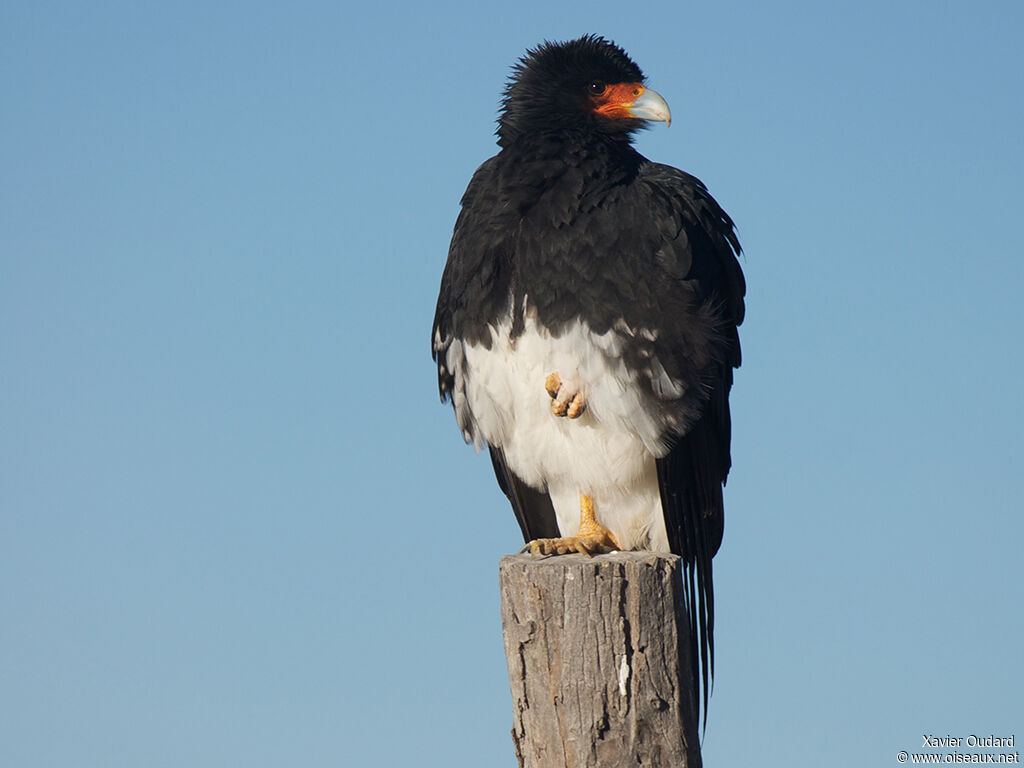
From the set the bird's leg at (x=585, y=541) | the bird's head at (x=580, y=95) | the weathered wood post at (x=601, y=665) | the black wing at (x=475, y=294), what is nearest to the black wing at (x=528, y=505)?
the black wing at (x=475, y=294)

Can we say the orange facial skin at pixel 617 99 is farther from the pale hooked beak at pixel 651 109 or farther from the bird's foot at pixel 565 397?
the bird's foot at pixel 565 397

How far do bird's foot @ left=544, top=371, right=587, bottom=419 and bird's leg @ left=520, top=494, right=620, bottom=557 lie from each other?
53cm

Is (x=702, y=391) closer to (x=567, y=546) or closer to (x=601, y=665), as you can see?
(x=567, y=546)

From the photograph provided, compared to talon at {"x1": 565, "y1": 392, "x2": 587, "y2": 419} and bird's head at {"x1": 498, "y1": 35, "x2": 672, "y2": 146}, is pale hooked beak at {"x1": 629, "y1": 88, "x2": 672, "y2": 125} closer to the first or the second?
bird's head at {"x1": 498, "y1": 35, "x2": 672, "y2": 146}

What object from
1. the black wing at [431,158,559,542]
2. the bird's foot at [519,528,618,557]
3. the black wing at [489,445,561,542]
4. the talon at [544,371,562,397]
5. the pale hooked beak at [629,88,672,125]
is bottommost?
the bird's foot at [519,528,618,557]

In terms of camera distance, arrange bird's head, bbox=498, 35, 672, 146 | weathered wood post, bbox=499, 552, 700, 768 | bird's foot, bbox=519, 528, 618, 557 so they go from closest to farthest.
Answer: weathered wood post, bbox=499, 552, 700, 768 → bird's foot, bbox=519, 528, 618, 557 → bird's head, bbox=498, 35, 672, 146

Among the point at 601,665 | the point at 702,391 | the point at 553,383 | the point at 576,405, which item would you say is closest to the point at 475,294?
the point at 553,383

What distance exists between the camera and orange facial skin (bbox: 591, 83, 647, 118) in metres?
5.08

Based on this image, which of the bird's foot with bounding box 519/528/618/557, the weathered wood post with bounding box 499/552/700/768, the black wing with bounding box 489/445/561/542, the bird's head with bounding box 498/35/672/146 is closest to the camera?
the weathered wood post with bounding box 499/552/700/768

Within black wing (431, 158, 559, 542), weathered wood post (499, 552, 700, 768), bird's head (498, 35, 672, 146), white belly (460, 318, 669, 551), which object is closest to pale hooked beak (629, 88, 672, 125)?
bird's head (498, 35, 672, 146)

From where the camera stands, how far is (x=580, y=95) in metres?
5.07

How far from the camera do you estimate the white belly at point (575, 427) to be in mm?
4539

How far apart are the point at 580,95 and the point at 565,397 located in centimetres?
145

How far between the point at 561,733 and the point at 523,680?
231mm
